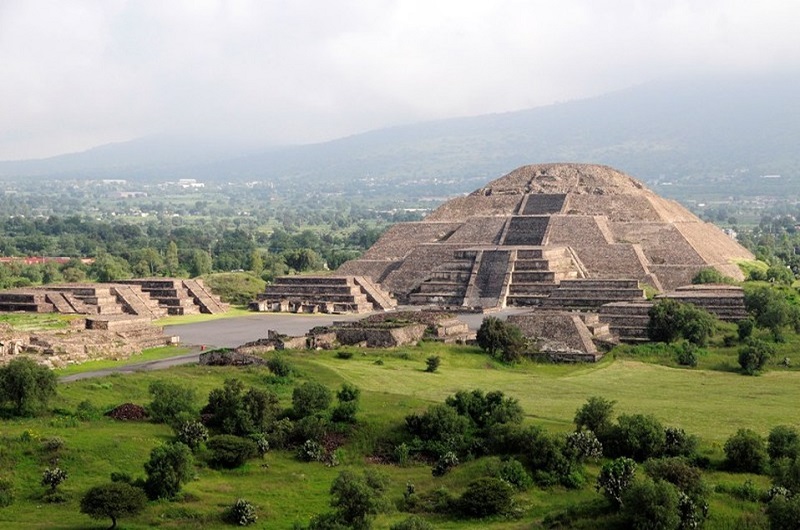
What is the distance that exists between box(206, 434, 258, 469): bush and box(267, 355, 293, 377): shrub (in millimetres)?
7779

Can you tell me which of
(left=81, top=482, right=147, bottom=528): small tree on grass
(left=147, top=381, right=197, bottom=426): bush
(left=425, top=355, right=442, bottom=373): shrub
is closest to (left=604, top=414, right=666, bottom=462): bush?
(left=147, top=381, right=197, bottom=426): bush

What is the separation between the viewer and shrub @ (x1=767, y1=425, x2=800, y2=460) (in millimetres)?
28016

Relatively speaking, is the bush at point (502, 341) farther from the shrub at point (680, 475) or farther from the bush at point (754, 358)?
the shrub at point (680, 475)

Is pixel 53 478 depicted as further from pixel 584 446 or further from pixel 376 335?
pixel 376 335

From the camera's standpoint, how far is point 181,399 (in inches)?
1258

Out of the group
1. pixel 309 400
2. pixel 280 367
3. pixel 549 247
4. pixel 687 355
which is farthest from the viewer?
pixel 549 247

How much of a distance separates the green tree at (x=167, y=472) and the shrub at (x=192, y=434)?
296 centimetres

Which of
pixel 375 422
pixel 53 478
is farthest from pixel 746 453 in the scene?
pixel 53 478

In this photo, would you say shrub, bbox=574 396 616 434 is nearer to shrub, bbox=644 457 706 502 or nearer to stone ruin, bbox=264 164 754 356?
shrub, bbox=644 457 706 502

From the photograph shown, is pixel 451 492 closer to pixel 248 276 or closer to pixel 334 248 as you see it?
pixel 248 276

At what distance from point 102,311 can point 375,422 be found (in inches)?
1239

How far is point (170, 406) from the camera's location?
31.6m

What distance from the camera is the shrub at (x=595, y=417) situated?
1192 inches

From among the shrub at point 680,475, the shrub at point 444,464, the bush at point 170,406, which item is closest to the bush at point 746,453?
the shrub at point 680,475
